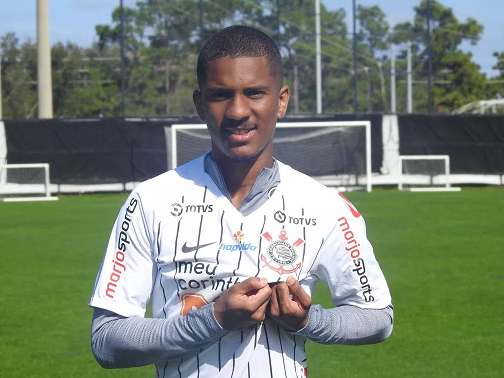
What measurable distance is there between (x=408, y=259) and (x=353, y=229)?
9775 mm

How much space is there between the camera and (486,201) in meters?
21.9

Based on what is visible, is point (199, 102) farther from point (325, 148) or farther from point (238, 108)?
point (325, 148)

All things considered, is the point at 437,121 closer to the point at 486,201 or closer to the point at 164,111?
the point at 486,201

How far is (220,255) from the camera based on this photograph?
2375 mm

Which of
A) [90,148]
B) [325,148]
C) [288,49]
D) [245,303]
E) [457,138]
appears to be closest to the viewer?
[245,303]

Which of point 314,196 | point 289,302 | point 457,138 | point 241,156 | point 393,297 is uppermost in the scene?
point 457,138

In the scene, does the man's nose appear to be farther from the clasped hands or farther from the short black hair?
the clasped hands

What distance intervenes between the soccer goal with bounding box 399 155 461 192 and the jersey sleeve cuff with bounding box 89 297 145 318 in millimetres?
24877

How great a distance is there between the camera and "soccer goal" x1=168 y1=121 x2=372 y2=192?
24688 mm

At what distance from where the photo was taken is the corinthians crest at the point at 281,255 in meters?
2.36

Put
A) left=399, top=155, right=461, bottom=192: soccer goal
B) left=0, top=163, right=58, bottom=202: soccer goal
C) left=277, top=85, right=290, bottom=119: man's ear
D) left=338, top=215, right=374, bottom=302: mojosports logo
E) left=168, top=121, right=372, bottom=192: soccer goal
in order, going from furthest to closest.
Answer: left=399, top=155, right=461, bottom=192: soccer goal
left=0, top=163, right=58, bottom=202: soccer goal
left=168, top=121, right=372, bottom=192: soccer goal
left=277, top=85, right=290, bottom=119: man's ear
left=338, top=215, right=374, bottom=302: mojosports logo

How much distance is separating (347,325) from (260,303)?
0.40m

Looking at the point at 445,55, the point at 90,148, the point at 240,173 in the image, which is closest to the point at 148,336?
the point at 240,173

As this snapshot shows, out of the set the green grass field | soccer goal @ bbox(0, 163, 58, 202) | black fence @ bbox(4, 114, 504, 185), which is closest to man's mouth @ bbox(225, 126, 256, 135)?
the green grass field
